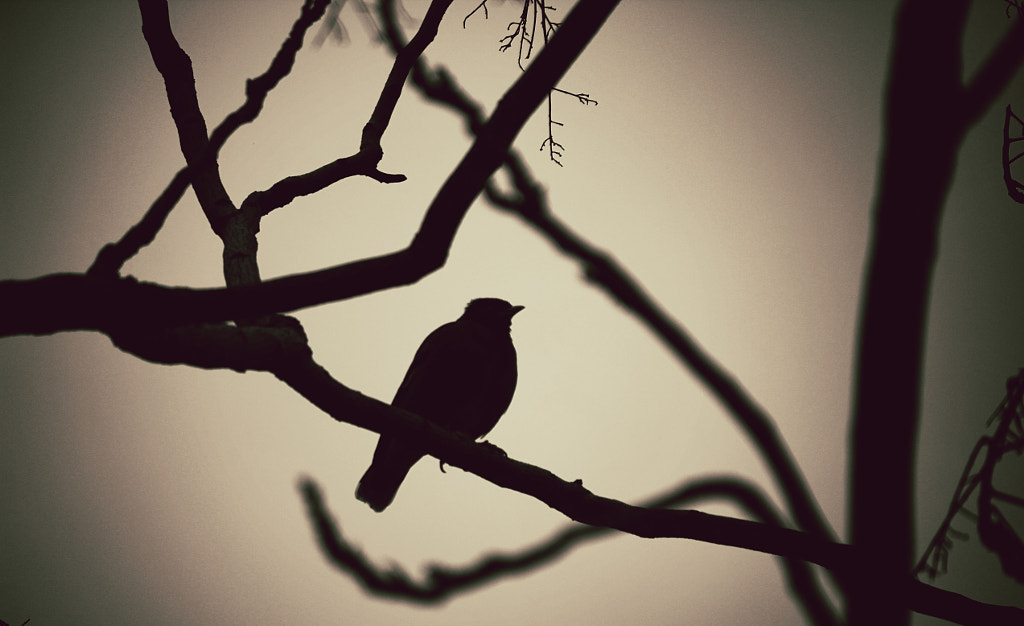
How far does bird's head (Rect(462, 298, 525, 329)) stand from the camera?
549 centimetres

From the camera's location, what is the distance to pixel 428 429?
2055 millimetres

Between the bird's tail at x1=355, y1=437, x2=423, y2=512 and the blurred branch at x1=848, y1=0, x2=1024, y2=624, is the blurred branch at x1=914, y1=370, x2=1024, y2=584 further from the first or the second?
the bird's tail at x1=355, y1=437, x2=423, y2=512

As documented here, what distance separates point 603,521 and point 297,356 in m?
1.14

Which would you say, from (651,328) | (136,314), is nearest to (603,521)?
(651,328)

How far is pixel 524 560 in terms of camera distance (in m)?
1.53

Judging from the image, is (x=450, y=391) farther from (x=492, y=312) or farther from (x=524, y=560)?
(x=524, y=560)

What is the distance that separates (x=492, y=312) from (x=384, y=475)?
1749 mm

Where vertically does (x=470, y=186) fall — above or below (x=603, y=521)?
above

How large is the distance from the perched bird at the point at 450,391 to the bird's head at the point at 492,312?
0.31 m

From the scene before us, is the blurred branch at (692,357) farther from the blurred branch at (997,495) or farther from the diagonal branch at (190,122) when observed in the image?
the diagonal branch at (190,122)

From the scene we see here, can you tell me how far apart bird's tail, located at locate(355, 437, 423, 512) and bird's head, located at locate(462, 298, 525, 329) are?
1.44m

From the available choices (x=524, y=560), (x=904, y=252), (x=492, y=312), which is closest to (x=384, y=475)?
(x=492, y=312)

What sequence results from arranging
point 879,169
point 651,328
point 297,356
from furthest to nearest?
point 297,356
point 651,328
point 879,169

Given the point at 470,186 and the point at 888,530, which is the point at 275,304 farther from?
the point at 888,530
